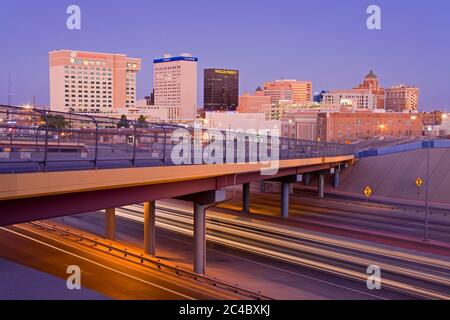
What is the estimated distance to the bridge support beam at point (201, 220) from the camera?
67.8 ft

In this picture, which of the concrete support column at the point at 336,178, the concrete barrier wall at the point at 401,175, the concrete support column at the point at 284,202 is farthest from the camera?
the concrete support column at the point at 336,178

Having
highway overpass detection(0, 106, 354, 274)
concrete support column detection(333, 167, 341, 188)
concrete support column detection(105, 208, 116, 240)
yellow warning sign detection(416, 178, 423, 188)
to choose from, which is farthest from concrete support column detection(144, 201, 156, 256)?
concrete support column detection(333, 167, 341, 188)

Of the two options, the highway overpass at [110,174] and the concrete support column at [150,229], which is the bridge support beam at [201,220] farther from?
the concrete support column at [150,229]

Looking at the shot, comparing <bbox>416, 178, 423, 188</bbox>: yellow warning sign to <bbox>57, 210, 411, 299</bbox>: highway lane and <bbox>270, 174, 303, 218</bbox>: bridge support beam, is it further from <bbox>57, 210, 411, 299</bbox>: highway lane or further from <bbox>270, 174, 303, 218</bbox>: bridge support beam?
<bbox>57, 210, 411, 299</bbox>: highway lane

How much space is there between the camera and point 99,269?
65.9 ft

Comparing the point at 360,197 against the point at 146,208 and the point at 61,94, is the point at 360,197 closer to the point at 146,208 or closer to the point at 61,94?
the point at 146,208

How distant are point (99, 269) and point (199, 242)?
4403 mm

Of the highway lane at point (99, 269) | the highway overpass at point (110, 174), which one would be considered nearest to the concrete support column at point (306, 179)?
the highway overpass at point (110, 174)

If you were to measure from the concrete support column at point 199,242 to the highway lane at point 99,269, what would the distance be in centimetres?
172

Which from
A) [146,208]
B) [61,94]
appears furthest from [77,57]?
[146,208]

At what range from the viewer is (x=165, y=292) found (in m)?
17.1

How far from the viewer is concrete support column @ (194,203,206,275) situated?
2064 cm

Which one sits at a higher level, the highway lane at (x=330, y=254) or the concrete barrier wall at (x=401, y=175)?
the concrete barrier wall at (x=401, y=175)

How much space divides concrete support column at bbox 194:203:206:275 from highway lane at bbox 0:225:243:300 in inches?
67.5
